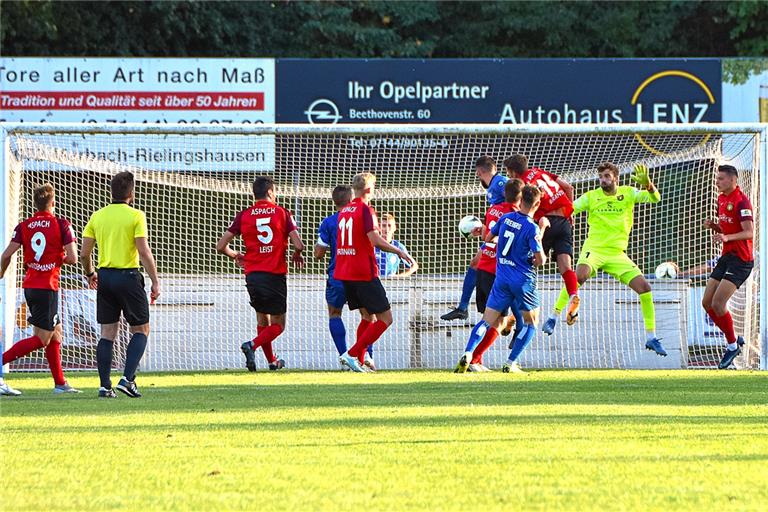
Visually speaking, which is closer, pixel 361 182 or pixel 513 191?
pixel 513 191

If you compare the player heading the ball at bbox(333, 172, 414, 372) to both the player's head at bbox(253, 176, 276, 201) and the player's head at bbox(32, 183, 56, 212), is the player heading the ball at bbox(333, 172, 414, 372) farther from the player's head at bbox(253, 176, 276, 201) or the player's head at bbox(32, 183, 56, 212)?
the player's head at bbox(32, 183, 56, 212)

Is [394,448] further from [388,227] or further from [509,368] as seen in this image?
[388,227]

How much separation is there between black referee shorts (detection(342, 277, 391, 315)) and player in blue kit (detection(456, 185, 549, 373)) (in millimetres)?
987

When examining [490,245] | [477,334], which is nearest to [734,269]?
[490,245]

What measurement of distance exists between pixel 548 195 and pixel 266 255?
277 centimetres

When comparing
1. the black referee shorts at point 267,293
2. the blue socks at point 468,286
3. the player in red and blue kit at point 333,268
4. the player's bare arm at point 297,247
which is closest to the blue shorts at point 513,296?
the blue socks at point 468,286

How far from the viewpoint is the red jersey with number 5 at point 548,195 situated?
41.8 feet

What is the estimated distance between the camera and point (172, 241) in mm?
17156

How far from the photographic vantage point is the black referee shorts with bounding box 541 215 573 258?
1302 cm

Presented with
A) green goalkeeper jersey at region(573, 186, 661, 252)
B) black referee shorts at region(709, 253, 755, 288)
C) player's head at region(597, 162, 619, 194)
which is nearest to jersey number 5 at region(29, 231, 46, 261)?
green goalkeeper jersey at region(573, 186, 661, 252)

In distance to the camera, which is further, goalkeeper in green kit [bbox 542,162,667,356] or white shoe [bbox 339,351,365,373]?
goalkeeper in green kit [bbox 542,162,667,356]

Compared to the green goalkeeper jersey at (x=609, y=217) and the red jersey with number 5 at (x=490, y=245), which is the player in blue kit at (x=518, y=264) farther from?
the green goalkeeper jersey at (x=609, y=217)

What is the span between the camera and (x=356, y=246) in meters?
12.3

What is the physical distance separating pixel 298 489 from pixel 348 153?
16.4 meters
